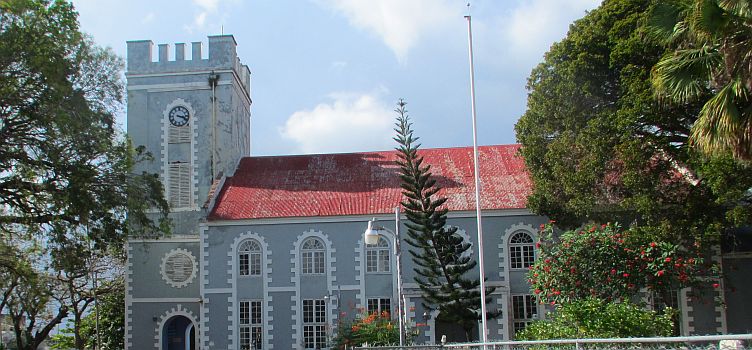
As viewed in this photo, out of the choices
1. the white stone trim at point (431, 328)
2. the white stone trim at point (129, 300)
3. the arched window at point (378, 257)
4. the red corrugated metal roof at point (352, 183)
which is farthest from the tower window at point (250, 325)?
the white stone trim at point (431, 328)

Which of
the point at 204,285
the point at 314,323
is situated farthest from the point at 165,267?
the point at 314,323

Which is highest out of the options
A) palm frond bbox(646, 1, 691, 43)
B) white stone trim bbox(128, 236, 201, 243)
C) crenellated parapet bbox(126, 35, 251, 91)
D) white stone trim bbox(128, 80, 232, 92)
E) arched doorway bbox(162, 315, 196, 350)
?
crenellated parapet bbox(126, 35, 251, 91)

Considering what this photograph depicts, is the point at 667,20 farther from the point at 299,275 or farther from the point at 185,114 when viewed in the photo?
the point at 185,114

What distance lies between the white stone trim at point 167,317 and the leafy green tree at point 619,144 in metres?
13.7

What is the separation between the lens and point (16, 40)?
18.3m

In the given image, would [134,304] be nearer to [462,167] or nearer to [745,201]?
[462,167]

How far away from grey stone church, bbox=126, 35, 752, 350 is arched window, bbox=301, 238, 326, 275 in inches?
1.5

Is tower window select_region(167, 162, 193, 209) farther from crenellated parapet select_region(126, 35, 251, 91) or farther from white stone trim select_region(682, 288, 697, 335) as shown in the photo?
white stone trim select_region(682, 288, 697, 335)

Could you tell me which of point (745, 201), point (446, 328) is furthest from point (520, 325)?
point (745, 201)

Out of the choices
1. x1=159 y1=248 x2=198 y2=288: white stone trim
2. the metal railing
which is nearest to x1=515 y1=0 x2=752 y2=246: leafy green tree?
the metal railing

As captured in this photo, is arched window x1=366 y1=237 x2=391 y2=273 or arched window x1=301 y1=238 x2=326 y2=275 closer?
arched window x1=366 y1=237 x2=391 y2=273

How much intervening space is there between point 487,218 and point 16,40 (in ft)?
53.5

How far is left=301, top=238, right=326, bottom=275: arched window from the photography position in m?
29.3

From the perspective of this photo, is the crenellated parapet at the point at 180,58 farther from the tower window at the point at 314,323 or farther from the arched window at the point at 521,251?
the arched window at the point at 521,251
